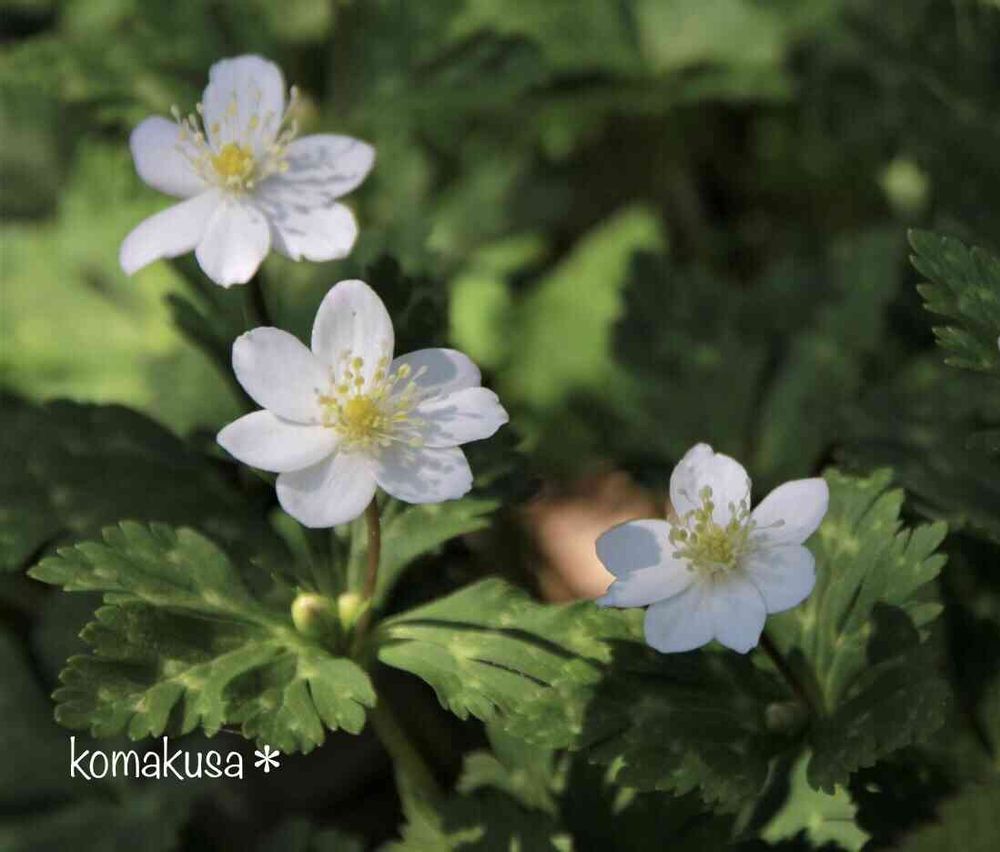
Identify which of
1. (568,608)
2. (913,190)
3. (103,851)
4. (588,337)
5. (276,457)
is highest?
(276,457)

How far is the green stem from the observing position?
2.13 m

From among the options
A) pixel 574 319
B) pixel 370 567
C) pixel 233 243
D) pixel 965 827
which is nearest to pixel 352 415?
pixel 370 567

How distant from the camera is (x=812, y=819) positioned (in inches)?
76.0

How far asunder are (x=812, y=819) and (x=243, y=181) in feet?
4.29

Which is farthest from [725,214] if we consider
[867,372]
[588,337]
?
[867,372]

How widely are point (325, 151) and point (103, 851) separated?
134cm

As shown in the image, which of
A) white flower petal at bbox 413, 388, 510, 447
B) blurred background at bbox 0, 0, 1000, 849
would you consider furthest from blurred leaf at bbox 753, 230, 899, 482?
white flower petal at bbox 413, 388, 510, 447

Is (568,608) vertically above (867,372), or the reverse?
(568,608)

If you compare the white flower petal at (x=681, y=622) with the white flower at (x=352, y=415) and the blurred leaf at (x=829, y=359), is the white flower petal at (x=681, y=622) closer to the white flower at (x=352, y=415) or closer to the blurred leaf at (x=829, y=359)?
the white flower at (x=352, y=415)

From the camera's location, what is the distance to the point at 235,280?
1.89m

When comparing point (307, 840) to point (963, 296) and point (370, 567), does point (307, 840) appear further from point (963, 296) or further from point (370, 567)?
point (963, 296)

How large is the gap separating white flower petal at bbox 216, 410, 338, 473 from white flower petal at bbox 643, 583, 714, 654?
19.3 inches

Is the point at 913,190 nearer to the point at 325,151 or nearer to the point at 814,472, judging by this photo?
the point at 814,472

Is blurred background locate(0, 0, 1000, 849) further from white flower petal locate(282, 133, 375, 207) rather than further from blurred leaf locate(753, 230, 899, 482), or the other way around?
white flower petal locate(282, 133, 375, 207)
